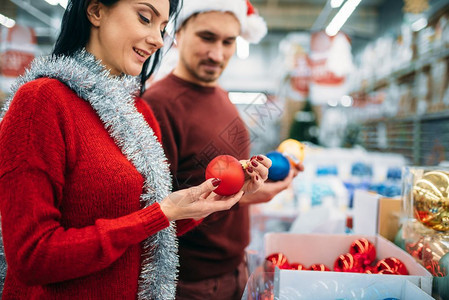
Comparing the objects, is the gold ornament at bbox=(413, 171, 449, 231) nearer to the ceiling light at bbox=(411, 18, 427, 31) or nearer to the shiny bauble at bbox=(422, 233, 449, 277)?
the shiny bauble at bbox=(422, 233, 449, 277)

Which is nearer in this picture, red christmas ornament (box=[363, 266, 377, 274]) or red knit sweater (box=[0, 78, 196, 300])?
red knit sweater (box=[0, 78, 196, 300])

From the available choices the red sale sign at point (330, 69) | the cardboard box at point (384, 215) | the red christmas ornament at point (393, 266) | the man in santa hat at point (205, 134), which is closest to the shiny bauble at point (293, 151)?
the man in santa hat at point (205, 134)

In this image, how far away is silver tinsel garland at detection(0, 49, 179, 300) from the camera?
96cm

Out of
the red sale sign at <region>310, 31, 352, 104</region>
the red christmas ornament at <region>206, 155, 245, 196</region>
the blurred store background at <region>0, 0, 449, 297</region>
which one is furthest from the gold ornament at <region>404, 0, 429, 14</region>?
the red christmas ornament at <region>206, 155, 245, 196</region>

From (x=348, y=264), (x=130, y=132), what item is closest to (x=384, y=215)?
(x=348, y=264)

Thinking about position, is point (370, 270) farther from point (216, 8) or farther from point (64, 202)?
point (216, 8)

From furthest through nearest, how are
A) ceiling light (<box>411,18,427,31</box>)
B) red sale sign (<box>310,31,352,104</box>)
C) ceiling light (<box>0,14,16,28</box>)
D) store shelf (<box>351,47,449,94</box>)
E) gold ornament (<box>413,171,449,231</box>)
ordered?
ceiling light (<box>0,14,16,28</box>), red sale sign (<box>310,31,352,104</box>), ceiling light (<box>411,18,427,31</box>), store shelf (<box>351,47,449,94</box>), gold ornament (<box>413,171,449,231</box>)

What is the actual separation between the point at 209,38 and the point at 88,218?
1102 millimetres

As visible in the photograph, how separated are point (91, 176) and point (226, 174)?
0.37 metres

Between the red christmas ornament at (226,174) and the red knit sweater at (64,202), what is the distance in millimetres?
208

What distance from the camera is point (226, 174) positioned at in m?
1.00

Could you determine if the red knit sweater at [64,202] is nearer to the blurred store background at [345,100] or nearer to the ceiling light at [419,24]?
the blurred store background at [345,100]

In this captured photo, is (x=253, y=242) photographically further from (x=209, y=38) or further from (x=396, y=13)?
(x=396, y=13)

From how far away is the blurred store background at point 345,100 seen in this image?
256 centimetres
